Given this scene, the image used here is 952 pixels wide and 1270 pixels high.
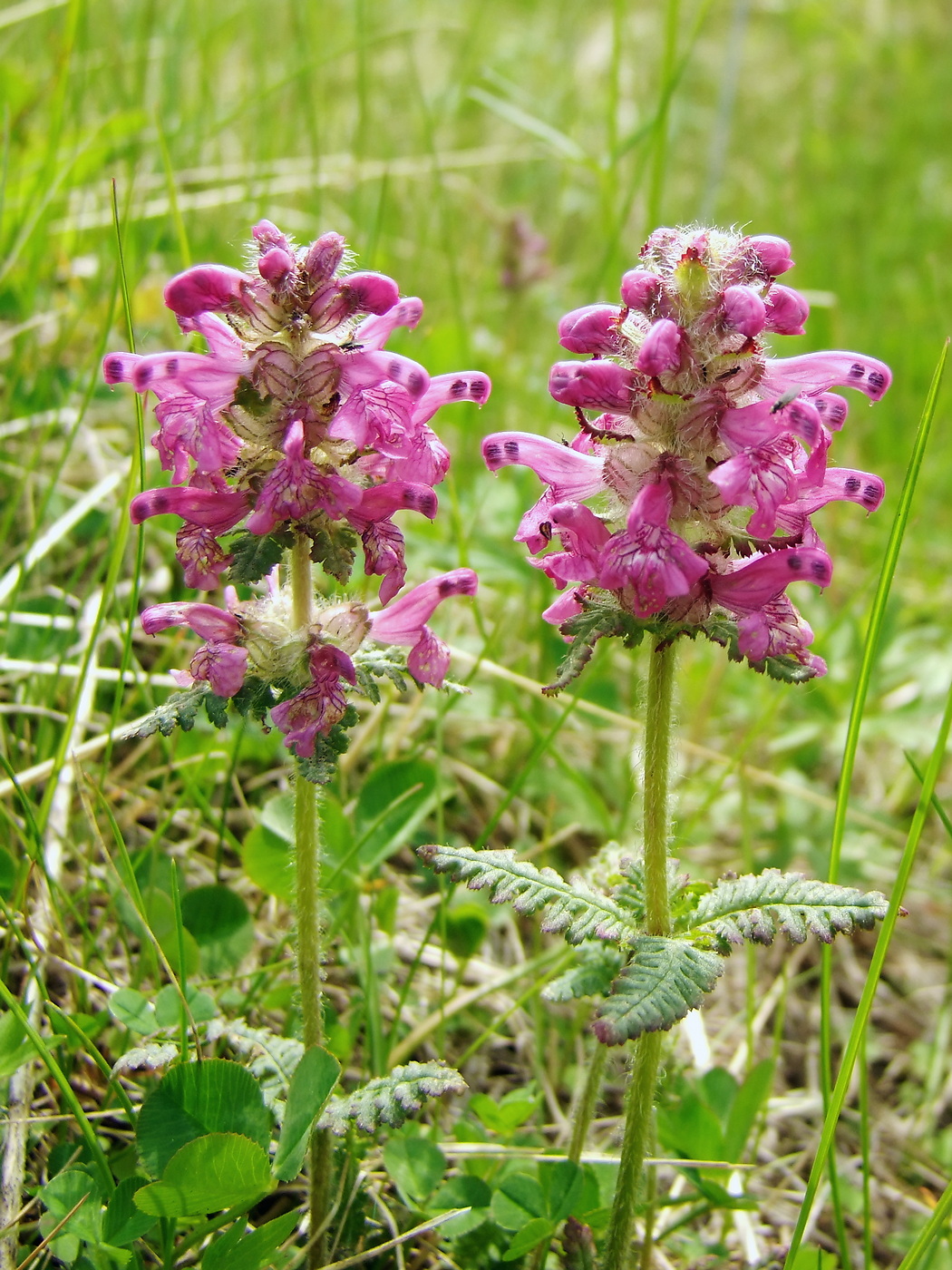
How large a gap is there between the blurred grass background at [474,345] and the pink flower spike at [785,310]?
3.25ft

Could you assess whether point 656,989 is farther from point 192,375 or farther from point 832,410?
point 192,375

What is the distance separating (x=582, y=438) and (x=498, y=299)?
4195 mm

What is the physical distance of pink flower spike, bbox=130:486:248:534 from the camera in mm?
1870

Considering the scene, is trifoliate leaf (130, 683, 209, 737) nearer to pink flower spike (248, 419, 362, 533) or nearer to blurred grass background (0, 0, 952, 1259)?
pink flower spike (248, 419, 362, 533)

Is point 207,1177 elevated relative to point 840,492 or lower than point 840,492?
lower

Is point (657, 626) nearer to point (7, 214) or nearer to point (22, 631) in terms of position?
point (22, 631)

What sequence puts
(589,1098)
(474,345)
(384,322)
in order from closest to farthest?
(384,322), (589,1098), (474,345)

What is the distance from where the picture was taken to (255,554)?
177 centimetres

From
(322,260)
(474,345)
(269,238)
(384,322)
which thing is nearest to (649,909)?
(384,322)

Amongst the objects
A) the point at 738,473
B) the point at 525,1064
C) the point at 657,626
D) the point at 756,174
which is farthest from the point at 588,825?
the point at 756,174

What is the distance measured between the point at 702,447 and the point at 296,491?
67 centimetres

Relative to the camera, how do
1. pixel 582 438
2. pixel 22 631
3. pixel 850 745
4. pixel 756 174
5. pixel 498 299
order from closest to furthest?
pixel 850 745, pixel 582 438, pixel 22 631, pixel 498 299, pixel 756 174

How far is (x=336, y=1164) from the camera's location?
214 cm

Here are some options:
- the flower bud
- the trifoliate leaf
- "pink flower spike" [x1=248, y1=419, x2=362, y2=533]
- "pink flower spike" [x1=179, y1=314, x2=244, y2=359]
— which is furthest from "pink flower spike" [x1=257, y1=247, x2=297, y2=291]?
the trifoliate leaf
